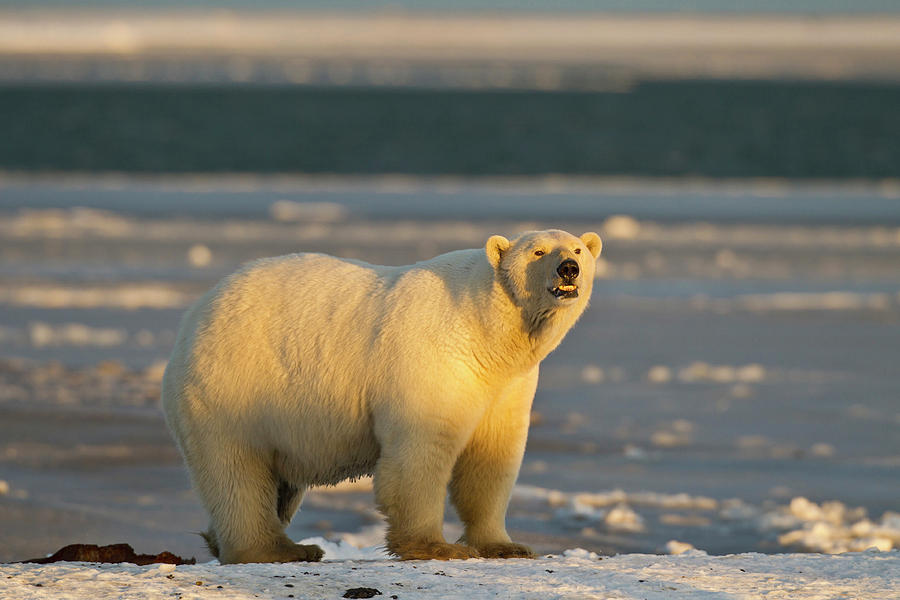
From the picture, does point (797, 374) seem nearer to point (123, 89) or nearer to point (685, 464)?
point (685, 464)

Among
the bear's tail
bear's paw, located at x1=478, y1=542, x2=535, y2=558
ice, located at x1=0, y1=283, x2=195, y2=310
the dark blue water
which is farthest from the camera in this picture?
the dark blue water

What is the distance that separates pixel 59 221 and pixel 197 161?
16.7 meters

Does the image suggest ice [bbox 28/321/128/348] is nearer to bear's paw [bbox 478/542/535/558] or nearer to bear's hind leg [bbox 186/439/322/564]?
bear's hind leg [bbox 186/439/322/564]

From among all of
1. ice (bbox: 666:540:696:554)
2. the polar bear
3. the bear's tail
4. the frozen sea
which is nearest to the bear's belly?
the polar bear

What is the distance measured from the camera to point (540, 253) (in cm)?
573

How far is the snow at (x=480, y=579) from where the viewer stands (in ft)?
15.7

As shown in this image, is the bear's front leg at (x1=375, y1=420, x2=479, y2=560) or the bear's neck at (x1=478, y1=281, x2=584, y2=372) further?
the bear's neck at (x1=478, y1=281, x2=584, y2=372)

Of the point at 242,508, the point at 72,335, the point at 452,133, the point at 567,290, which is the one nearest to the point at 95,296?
the point at 72,335

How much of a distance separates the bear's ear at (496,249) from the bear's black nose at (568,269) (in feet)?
0.97

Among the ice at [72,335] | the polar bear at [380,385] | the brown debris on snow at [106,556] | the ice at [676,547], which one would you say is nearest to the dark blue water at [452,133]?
the ice at [72,335]

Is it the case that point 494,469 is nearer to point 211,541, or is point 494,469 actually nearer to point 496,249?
point 496,249

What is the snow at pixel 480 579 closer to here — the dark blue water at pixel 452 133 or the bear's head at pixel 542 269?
the bear's head at pixel 542 269

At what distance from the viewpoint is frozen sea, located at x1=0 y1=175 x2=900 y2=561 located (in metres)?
7.13

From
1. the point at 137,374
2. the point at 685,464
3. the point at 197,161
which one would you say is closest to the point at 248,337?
the point at 685,464
